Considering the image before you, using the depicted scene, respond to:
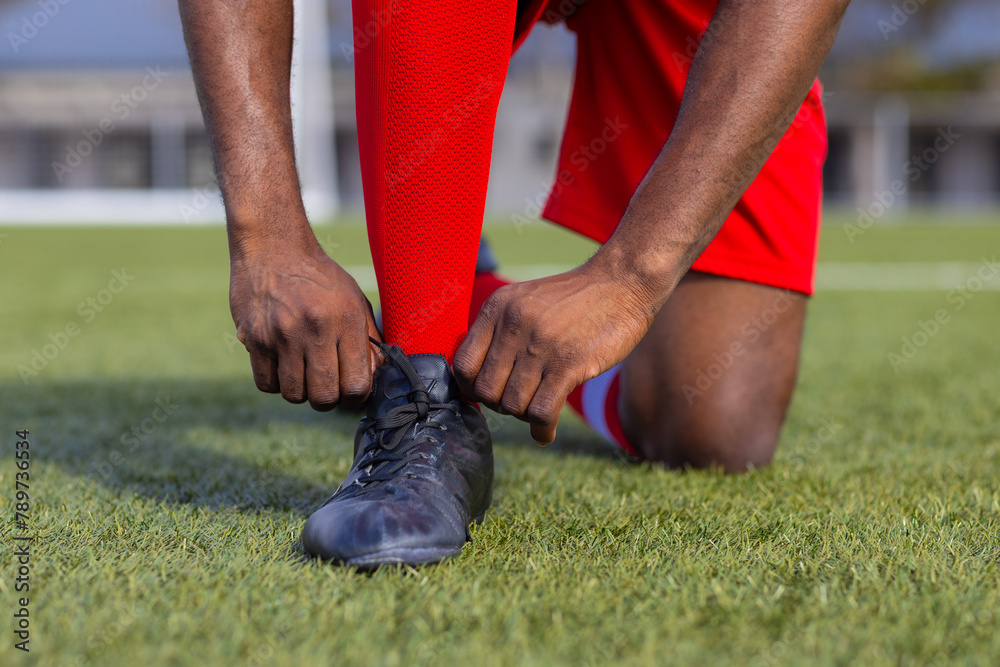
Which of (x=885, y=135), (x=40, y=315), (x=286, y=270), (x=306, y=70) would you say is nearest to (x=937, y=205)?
(x=885, y=135)

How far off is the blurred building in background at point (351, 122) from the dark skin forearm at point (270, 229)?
57.7 ft

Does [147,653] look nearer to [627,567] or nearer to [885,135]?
[627,567]

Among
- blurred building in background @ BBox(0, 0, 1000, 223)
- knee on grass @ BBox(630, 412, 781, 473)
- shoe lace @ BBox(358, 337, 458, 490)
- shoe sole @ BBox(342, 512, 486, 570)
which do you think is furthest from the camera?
blurred building in background @ BBox(0, 0, 1000, 223)

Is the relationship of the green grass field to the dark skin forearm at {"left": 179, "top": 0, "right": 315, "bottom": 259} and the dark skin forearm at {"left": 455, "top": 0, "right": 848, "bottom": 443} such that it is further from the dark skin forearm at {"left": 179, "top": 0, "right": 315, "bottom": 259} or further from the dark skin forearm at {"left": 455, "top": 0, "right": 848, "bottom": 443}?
the dark skin forearm at {"left": 179, "top": 0, "right": 315, "bottom": 259}

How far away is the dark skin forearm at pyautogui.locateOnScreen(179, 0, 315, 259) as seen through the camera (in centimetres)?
100

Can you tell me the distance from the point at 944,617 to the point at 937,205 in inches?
981

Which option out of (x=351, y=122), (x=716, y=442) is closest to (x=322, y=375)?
(x=716, y=442)

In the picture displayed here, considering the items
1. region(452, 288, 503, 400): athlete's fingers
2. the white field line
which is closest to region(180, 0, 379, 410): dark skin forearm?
region(452, 288, 503, 400): athlete's fingers

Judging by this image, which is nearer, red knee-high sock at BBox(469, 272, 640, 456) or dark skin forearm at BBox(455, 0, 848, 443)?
dark skin forearm at BBox(455, 0, 848, 443)

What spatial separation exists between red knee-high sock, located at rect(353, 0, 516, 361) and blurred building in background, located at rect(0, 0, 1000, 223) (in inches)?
694

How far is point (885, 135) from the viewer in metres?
21.4

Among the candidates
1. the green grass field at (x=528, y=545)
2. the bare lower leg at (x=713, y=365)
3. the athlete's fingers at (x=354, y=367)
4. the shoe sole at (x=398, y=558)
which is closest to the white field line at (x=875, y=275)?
the green grass field at (x=528, y=545)

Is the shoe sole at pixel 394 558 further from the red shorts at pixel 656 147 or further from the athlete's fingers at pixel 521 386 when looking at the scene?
the red shorts at pixel 656 147

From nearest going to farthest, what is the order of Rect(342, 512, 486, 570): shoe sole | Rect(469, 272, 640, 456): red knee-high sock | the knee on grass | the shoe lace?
A: 1. Rect(342, 512, 486, 570): shoe sole
2. the shoe lace
3. the knee on grass
4. Rect(469, 272, 640, 456): red knee-high sock
